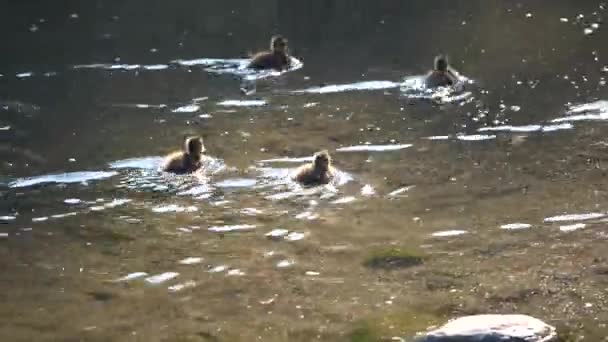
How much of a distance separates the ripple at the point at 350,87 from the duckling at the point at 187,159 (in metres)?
2.30

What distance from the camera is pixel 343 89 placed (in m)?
11.0

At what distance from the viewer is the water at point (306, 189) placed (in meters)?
6.28

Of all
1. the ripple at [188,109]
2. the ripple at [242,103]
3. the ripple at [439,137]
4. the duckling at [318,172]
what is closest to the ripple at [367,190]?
the duckling at [318,172]

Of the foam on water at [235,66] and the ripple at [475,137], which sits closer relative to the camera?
the ripple at [475,137]

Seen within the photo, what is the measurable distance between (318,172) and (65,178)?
6.54 feet

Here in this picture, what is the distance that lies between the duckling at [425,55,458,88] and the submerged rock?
5.39 meters

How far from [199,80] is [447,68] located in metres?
2.56

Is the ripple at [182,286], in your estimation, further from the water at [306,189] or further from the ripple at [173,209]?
the ripple at [173,209]

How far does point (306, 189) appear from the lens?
8375 mm

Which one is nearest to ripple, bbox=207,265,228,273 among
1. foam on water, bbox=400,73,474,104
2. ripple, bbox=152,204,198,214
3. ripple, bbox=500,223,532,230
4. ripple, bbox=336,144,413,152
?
ripple, bbox=152,204,198,214

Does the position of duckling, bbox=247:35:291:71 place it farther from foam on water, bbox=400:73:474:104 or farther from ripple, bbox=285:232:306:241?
ripple, bbox=285:232:306:241

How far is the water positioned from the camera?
6.28 meters

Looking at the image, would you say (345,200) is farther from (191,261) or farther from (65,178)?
(65,178)

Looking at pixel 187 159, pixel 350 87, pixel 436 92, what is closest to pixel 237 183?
pixel 187 159
